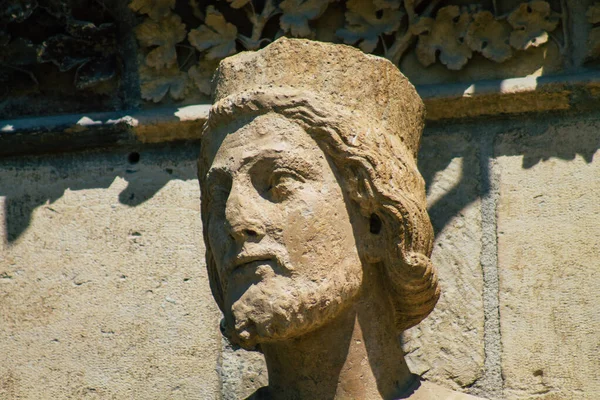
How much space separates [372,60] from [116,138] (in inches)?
42.3

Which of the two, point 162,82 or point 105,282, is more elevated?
point 162,82

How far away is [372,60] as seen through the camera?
3660 mm

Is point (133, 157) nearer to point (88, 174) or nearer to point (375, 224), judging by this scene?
point (88, 174)

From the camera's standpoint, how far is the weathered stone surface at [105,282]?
14.0ft

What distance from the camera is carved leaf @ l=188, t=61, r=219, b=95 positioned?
4.48 metres

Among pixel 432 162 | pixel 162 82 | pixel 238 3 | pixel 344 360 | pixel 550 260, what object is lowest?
pixel 344 360

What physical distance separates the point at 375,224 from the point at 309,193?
0.64 feet

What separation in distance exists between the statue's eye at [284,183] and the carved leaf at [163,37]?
1.08 meters

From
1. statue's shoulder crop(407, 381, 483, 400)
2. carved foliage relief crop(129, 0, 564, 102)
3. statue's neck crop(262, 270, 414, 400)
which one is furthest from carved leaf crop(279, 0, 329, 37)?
statue's shoulder crop(407, 381, 483, 400)

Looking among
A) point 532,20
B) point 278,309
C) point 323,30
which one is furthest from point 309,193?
point 532,20

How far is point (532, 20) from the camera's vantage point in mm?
4375

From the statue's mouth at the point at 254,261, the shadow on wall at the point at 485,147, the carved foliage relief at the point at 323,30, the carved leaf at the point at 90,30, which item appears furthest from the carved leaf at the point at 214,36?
the statue's mouth at the point at 254,261

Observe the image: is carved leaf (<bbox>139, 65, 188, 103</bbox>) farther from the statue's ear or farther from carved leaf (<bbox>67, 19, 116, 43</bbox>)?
the statue's ear

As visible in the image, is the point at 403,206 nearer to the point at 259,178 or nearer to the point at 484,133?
the point at 259,178
